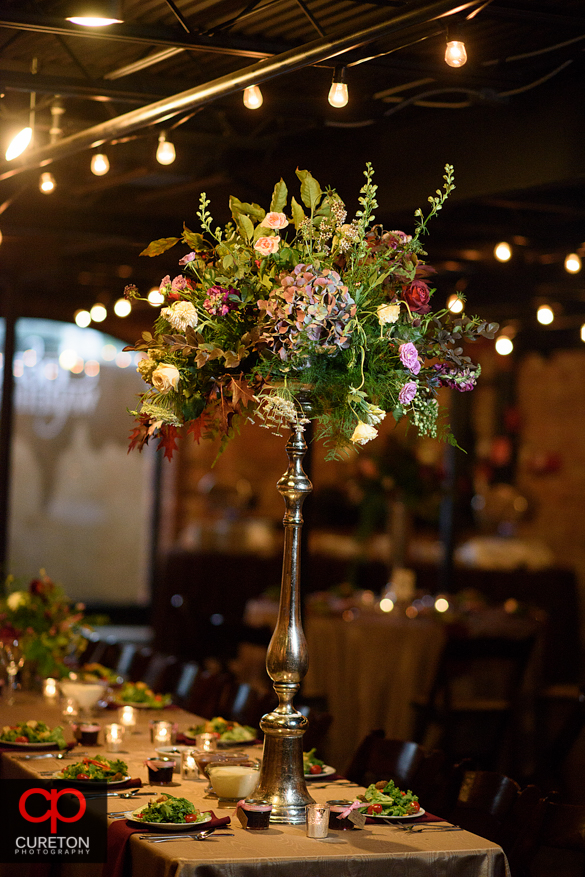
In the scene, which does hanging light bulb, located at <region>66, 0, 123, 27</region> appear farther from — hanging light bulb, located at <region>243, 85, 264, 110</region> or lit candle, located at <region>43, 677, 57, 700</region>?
lit candle, located at <region>43, 677, 57, 700</region>

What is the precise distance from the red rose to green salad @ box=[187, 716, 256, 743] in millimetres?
1765

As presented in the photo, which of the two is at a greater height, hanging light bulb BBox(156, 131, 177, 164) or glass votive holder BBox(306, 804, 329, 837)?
hanging light bulb BBox(156, 131, 177, 164)

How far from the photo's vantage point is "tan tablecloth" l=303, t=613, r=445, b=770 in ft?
23.9

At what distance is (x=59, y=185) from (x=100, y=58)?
1.76m

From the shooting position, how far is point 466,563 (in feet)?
36.1

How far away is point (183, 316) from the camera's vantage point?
3.09 m

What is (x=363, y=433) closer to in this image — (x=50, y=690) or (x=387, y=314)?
(x=387, y=314)

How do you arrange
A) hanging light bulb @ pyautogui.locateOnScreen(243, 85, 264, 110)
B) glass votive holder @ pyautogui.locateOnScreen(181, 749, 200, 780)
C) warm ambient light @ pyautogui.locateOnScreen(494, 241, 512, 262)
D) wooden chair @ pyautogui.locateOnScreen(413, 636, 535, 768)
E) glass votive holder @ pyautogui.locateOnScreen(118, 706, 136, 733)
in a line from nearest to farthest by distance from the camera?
glass votive holder @ pyautogui.locateOnScreen(181, 749, 200, 780), glass votive holder @ pyautogui.locateOnScreen(118, 706, 136, 733), hanging light bulb @ pyautogui.locateOnScreen(243, 85, 264, 110), wooden chair @ pyautogui.locateOnScreen(413, 636, 535, 768), warm ambient light @ pyautogui.locateOnScreen(494, 241, 512, 262)

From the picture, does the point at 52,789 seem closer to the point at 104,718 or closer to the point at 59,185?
the point at 104,718

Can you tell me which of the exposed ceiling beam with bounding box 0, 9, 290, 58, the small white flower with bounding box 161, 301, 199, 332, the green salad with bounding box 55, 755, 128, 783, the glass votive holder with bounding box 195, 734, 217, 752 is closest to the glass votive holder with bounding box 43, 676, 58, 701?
the glass votive holder with bounding box 195, 734, 217, 752

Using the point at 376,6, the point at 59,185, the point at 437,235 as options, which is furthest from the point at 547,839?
the point at 59,185

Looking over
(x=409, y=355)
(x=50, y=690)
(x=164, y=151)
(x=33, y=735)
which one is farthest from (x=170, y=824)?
(x=164, y=151)

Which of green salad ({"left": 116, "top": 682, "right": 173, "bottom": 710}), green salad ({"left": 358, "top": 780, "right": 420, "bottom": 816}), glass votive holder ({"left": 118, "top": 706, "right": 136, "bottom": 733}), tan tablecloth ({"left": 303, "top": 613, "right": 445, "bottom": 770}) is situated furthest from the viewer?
tan tablecloth ({"left": 303, "top": 613, "right": 445, "bottom": 770})

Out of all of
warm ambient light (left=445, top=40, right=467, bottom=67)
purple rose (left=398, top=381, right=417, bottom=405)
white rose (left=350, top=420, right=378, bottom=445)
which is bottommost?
white rose (left=350, top=420, right=378, bottom=445)
